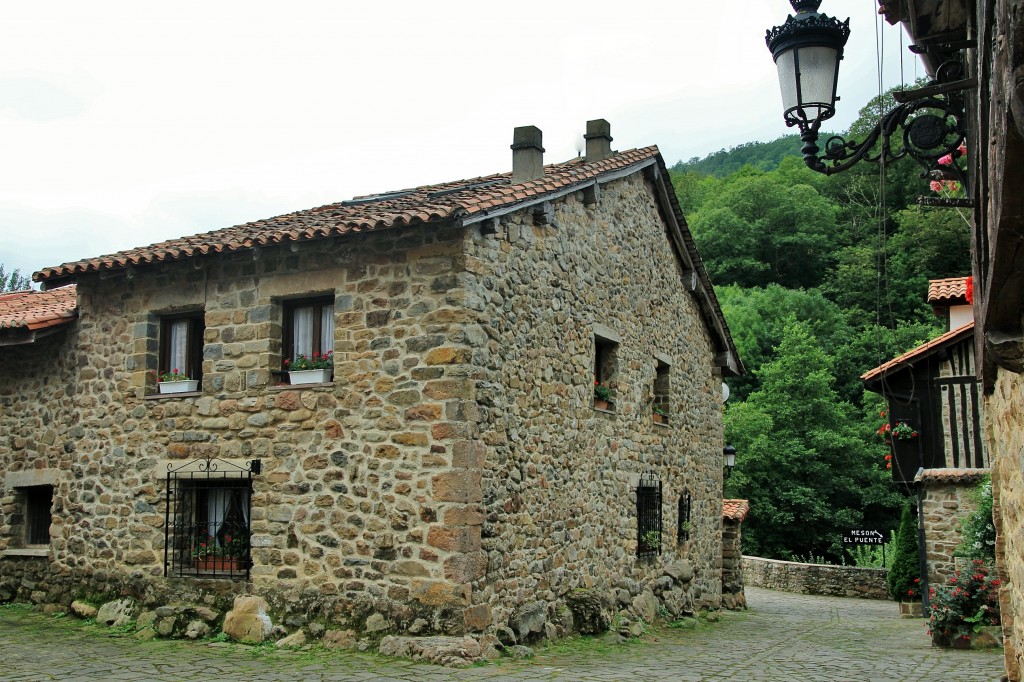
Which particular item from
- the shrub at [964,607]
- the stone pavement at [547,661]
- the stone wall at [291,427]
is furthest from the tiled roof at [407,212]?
the shrub at [964,607]

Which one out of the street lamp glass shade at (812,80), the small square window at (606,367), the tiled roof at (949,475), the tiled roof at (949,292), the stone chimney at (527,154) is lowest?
the tiled roof at (949,475)

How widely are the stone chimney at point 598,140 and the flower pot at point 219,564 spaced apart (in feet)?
24.4

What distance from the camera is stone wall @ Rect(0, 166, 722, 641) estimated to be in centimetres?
895

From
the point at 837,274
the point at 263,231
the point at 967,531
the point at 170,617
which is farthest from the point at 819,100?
the point at 837,274

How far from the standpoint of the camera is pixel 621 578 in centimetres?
1205

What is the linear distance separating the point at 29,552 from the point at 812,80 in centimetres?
1087

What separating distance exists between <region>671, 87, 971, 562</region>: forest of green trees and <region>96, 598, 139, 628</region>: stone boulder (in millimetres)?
15498

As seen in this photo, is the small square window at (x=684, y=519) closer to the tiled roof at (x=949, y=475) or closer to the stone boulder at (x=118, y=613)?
the tiled roof at (x=949, y=475)

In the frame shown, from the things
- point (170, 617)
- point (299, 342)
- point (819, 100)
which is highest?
point (819, 100)

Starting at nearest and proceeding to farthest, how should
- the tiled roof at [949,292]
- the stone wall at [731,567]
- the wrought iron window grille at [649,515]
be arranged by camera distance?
1. the wrought iron window grille at [649,515]
2. the tiled roof at [949,292]
3. the stone wall at [731,567]

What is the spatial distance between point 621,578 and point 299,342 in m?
5.27

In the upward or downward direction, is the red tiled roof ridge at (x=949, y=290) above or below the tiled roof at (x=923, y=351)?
above

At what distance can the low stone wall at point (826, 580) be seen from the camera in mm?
21500

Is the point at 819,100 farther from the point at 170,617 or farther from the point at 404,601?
the point at 170,617
